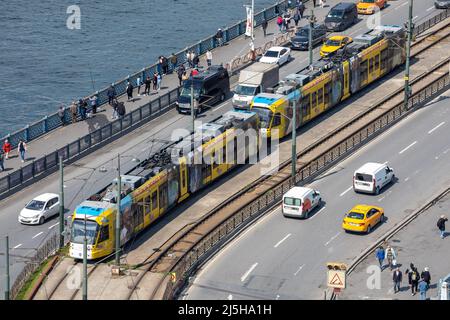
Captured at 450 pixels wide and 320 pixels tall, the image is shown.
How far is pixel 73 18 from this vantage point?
143625mm

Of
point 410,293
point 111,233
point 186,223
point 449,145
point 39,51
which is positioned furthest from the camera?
point 39,51

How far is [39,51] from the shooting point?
132500mm

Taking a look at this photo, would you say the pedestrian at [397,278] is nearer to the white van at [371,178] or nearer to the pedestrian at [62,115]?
the white van at [371,178]

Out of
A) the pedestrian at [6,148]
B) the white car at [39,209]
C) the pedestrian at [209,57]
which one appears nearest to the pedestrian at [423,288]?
the white car at [39,209]

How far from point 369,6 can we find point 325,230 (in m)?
45.4

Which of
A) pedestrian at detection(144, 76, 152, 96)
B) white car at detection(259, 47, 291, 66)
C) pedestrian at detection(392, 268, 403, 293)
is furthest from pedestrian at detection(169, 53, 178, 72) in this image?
pedestrian at detection(392, 268, 403, 293)

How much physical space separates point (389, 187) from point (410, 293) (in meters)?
15.5

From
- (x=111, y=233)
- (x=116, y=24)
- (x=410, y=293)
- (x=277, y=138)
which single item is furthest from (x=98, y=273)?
(x=116, y=24)

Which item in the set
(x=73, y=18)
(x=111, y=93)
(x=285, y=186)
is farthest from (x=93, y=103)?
(x=73, y=18)

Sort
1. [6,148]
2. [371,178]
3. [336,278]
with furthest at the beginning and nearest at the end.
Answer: [6,148], [371,178], [336,278]

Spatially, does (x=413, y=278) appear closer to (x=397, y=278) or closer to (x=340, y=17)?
(x=397, y=278)

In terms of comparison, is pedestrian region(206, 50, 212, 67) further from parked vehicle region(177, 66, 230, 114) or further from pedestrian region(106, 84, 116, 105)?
pedestrian region(106, 84, 116, 105)
